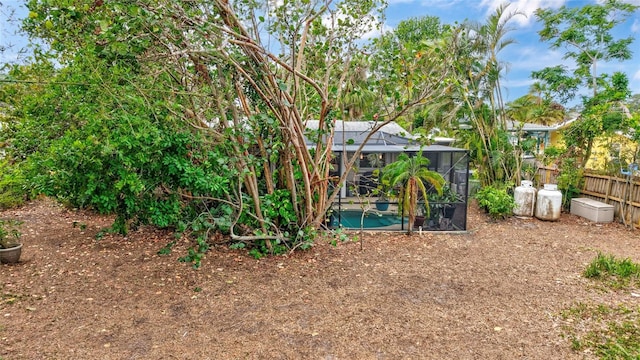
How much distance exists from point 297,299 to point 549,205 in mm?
6709

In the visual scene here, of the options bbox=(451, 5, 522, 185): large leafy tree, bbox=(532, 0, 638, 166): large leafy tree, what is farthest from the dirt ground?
bbox=(532, 0, 638, 166): large leafy tree

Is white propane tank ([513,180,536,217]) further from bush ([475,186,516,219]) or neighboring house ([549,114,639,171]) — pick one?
neighboring house ([549,114,639,171])

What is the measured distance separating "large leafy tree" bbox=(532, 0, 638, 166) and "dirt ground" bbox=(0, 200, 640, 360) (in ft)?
19.4

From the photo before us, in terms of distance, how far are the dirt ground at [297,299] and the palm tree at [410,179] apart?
697mm

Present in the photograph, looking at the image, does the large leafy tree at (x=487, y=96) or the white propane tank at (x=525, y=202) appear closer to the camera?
the white propane tank at (x=525, y=202)

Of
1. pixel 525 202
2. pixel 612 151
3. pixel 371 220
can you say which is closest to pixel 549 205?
pixel 525 202

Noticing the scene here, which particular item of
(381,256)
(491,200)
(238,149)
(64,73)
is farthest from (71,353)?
(491,200)

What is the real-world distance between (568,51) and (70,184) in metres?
12.5

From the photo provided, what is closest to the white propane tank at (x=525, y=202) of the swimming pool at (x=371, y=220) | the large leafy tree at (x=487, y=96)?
the large leafy tree at (x=487, y=96)

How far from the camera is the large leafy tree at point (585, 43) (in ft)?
32.0

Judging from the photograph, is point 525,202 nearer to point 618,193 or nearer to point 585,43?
point 618,193

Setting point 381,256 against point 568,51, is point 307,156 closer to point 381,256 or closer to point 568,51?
point 381,256

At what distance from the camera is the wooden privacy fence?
7532mm

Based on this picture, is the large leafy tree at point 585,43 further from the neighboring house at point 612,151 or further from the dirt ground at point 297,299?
the dirt ground at point 297,299
